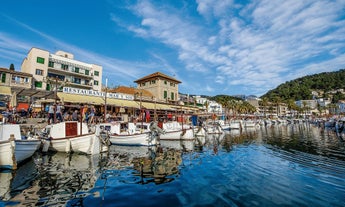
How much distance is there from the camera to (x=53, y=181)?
7973 mm

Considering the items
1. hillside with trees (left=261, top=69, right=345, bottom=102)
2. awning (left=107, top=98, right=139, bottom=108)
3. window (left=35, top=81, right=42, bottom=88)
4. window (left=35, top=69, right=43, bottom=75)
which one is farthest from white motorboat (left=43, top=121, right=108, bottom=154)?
hillside with trees (left=261, top=69, right=345, bottom=102)

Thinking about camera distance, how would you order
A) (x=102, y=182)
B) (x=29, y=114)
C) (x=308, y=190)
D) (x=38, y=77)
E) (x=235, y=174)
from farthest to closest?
(x=38, y=77)
(x=29, y=114)
(x=235, y=174)
(x=102, y=182)
(x=308, y=190)

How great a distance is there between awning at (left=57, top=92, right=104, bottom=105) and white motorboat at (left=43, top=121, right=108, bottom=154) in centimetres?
824

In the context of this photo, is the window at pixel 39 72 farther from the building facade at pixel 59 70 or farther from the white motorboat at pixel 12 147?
the white motorboat at pixel 12 147

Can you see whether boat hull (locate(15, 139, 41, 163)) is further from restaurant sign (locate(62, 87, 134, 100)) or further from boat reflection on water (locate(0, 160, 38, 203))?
restaurant sign (locate(62, 87, 134, 100))

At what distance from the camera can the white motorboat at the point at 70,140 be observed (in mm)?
13750

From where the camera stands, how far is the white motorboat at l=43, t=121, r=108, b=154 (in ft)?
45.1

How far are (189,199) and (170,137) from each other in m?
17.9

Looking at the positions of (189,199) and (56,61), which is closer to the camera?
(189,199)

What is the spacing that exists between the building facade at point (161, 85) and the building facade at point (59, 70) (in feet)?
37.9

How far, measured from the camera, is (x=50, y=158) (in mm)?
12500

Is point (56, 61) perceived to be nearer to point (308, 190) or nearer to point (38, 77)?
point (38, 77)

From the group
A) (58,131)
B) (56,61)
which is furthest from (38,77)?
(58,131)

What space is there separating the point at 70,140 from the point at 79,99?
36.8 feet
